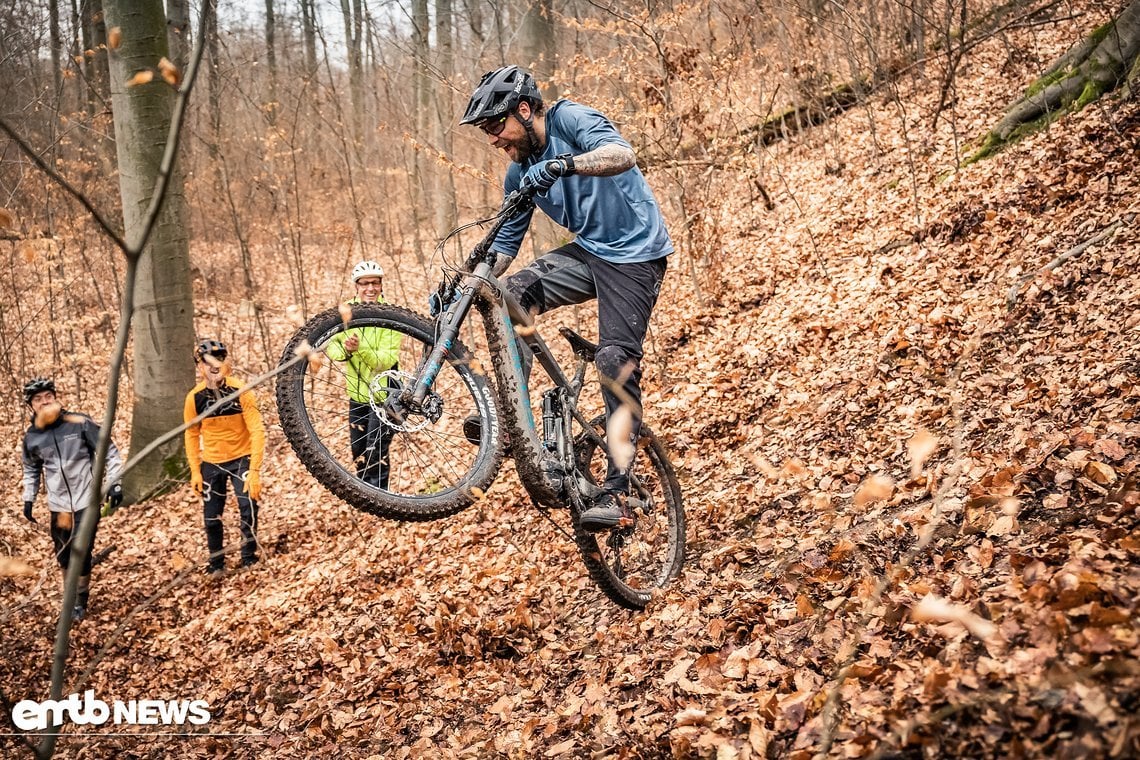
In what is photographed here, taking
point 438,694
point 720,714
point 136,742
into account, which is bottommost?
point 136,742

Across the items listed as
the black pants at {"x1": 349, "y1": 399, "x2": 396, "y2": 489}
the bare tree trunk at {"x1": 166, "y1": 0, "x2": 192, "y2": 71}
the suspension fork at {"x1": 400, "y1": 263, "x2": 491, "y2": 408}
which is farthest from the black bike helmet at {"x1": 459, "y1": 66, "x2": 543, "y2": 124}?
the bare tree trunk at {"x1": 166, "y1": 0, "x2": 192, "y2": 71}

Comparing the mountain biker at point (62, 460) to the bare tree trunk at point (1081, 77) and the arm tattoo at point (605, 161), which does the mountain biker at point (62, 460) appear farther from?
the bare tree trunk at point (1081, 77)

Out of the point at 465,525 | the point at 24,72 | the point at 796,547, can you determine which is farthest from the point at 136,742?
the point at 24,72

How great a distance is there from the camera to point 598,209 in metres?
4.00

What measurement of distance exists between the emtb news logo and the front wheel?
2893mm

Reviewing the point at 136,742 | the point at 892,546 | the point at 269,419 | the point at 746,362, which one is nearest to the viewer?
the point at 892,546

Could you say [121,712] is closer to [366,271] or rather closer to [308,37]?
[366,271]

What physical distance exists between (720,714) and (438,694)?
1898mm

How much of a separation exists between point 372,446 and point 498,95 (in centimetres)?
Result: 190

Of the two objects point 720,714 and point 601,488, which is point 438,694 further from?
point 720,714

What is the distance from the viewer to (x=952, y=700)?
92.6 inches

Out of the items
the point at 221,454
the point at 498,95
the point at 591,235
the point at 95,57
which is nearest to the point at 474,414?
the point at 591,235

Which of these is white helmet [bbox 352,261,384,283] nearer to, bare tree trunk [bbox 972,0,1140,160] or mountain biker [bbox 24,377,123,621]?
mountain biker [bbox 24,377,123,621]

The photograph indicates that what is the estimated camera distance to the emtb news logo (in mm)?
5082
